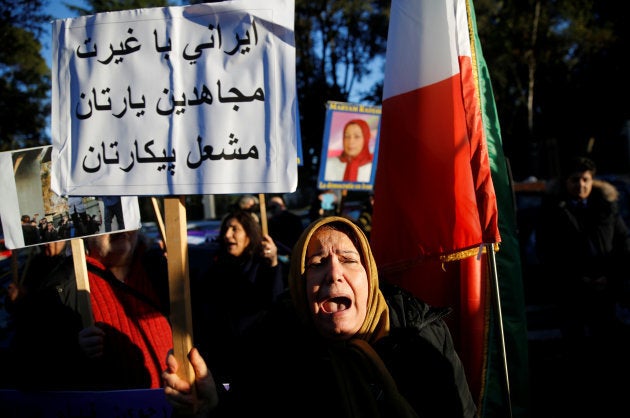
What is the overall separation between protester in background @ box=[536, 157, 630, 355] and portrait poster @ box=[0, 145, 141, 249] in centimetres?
332

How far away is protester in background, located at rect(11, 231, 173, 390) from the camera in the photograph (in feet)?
7.64

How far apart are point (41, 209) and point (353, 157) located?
13.6 feet

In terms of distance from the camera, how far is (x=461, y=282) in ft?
7.92

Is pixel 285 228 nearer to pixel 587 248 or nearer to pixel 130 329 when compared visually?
pixel 587 248

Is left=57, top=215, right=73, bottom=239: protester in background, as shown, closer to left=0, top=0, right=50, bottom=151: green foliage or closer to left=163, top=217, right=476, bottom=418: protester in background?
left=163, top=217, right=476, bottom=418: protester in background

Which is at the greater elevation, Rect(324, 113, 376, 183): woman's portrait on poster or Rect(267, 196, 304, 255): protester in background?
Rect(324, 113, 376, 183): woman's portrait on poster

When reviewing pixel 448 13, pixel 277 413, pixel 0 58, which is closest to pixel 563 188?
pixel 448 13

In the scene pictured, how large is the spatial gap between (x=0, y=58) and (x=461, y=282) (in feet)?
65.7

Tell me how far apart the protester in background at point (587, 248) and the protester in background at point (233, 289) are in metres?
2.35

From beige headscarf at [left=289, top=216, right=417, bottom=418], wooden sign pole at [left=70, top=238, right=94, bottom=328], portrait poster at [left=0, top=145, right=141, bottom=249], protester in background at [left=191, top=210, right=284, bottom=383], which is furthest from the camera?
protester in background at [left=191, top=210, right=284, bottom=383]

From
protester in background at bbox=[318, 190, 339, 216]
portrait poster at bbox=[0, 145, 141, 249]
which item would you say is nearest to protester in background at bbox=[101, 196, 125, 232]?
portrait poster at bbox=[0, 145, 141, 249]

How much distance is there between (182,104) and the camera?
1734 millimetres

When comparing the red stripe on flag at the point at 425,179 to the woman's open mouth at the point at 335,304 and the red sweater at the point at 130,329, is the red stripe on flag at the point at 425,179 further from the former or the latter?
the red sweater at the point at 130,329

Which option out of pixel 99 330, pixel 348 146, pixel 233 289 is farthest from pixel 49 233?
pixel 348 146
